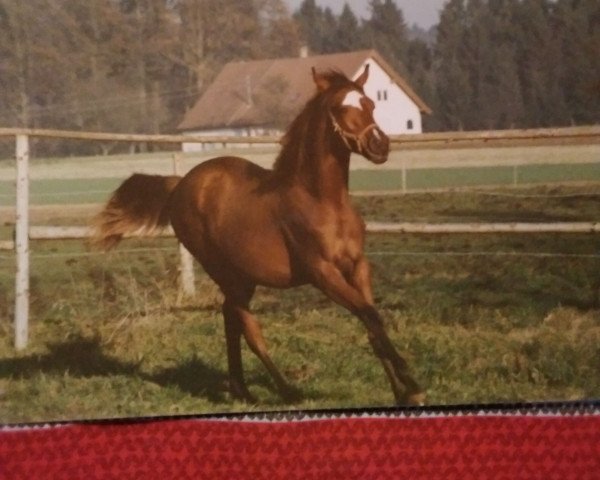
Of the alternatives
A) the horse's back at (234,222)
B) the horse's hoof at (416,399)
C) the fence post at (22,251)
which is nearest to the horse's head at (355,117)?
the horse's back at (234,222)

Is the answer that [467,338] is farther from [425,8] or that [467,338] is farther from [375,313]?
[425,8]

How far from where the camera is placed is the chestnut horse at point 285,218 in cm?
97

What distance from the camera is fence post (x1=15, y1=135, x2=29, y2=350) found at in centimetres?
101

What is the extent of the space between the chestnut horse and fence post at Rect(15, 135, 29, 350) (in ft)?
0.36

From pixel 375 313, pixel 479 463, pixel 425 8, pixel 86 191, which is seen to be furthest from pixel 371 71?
pixel 479 463

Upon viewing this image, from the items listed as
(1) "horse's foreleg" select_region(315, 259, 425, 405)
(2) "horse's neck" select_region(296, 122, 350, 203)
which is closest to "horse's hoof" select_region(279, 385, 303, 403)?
(1) "horse's foreleg" select_region(315, 259, 425, 405)

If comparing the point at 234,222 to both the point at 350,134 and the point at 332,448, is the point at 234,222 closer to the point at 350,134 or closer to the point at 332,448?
the point at 350,134

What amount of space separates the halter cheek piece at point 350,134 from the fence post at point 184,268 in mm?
223

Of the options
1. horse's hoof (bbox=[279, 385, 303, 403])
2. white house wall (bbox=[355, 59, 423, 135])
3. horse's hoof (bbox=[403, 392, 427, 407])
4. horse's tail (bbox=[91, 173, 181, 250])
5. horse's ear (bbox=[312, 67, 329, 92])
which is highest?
horse's ear (bbox=[312, 67, 329, 92])

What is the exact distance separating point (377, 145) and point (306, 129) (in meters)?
0.10

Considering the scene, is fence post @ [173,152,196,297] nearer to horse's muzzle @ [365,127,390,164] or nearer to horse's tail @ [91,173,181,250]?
horse's tail @ [91,173,181,250]

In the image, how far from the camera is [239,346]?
99cm

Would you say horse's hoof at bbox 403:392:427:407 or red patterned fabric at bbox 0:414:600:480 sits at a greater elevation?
horse's hoof at bbox 403:392:427:407

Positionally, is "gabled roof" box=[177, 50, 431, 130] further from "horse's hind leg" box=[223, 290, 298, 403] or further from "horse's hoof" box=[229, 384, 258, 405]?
"horse's hoof" box=[229, 384, 258, 405]
